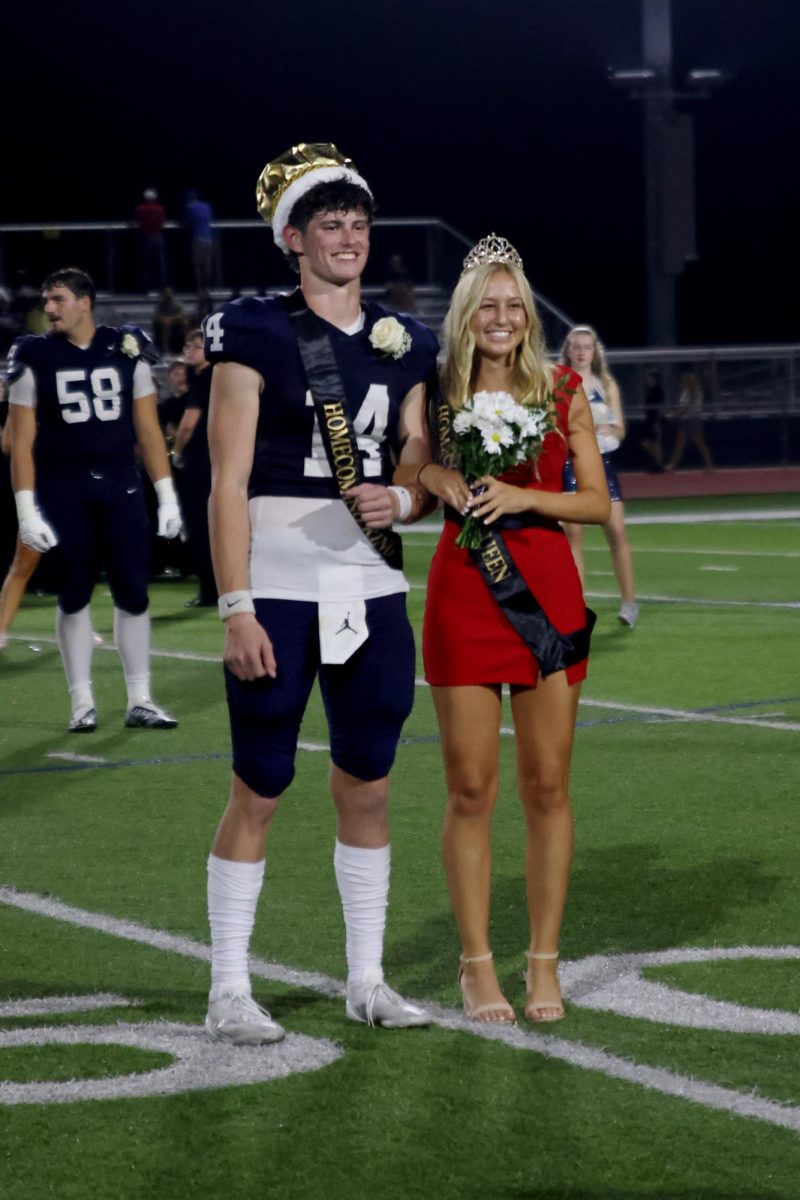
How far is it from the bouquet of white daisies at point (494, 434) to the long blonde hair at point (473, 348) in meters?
0.07

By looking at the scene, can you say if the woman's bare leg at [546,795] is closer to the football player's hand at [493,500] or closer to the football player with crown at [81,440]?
the football player's hand at [493,500]

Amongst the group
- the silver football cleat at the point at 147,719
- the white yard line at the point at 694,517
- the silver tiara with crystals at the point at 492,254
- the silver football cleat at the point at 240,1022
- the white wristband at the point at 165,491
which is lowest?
the white yard line at the point at 694,517

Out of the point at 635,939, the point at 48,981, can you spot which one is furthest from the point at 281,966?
the point at 635,939

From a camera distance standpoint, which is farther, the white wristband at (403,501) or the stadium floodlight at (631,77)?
the stadium floodlight at (631,77)

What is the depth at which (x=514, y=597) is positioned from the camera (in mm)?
4492

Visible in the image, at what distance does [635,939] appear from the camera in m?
5.12

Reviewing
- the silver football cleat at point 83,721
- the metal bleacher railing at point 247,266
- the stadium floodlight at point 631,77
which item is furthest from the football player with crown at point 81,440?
the stadium floodlight at point 631,77

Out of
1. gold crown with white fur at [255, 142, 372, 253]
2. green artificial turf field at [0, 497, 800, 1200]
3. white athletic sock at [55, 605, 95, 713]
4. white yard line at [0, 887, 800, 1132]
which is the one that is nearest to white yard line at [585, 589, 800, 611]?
green artificial turf field at [0, 497, 800, 1200]

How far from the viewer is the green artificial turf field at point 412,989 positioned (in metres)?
3.58

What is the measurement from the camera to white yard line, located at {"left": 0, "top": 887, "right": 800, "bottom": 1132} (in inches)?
150

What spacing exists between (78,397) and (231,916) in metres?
4.49

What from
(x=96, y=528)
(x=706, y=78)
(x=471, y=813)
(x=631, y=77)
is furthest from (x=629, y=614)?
(x=706, y=78)

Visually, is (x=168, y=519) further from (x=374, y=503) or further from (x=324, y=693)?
(x=374, y=503)

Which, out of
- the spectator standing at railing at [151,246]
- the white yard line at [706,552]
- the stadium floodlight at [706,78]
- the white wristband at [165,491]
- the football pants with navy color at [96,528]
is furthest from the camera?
the stadium floodlight at [706,78]
